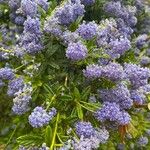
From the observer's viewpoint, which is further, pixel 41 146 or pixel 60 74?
pixel 60 74

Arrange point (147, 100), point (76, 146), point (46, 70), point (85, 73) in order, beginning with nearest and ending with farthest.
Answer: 1. point (76, 146)
2. point (85, 73)
3. point (46, 70)
4. point (147, 100)

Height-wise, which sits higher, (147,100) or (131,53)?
(131,53)

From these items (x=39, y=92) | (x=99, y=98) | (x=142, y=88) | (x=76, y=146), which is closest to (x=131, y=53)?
(x=142, y=88)

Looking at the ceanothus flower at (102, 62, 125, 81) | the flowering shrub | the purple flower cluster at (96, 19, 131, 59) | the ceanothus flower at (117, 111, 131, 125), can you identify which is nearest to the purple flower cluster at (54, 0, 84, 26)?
the flowering shrub

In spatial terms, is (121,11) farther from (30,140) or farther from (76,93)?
(30,140)

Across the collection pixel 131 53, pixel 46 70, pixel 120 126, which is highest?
pixel 131 53

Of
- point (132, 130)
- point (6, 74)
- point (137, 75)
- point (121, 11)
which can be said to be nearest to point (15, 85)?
point (6, 74)

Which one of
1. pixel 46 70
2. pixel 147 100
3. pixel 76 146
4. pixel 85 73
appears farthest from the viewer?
pixel 147 100

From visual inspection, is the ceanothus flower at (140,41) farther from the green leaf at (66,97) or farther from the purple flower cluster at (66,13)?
the green leaf at (66,97)

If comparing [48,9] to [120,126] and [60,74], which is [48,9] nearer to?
[60,74]
